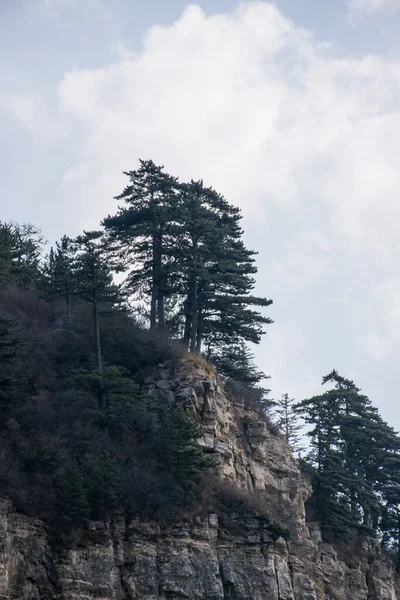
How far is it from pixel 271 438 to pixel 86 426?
12.0m

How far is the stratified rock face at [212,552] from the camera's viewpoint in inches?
1387

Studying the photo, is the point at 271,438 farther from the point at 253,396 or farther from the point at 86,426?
the point at 86,426

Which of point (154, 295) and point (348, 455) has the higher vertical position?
point (154, 295)

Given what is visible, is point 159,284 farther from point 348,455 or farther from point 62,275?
point 348,455

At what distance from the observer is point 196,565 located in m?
38.5

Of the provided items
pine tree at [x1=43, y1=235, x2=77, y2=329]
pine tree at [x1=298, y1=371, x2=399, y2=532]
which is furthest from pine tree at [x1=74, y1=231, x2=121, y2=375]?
pine tree at [x1=298, y1=371, x2=399, y2=532]

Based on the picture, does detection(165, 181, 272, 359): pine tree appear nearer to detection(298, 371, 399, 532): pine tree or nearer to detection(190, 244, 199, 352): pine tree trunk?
detection(190, 244, 199, 352): pine tree trunk

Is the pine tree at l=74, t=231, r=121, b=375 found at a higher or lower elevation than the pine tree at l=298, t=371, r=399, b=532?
higher

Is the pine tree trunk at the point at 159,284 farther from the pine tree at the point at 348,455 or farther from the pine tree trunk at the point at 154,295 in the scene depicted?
the pine tree at the point at 348,455

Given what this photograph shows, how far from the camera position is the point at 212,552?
3925 cm

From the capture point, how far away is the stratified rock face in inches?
1387

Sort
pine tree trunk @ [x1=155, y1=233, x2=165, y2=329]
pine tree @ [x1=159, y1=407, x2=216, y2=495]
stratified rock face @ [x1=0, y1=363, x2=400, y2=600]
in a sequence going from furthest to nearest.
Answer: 1. pine tree trunk @ [x1=155, y1=233, x2=165, y2=329]
2. pine tree @ [x1=159, y1=407, x2=216, y2=495]
3. stratified rock face @ [x1=0, y1=363, x2=400, y2=600]

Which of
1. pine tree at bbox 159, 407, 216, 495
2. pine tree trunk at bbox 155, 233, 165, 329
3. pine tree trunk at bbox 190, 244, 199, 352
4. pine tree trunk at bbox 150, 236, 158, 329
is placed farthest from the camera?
pine tree trunk at bbox 150, 236, 158, 329

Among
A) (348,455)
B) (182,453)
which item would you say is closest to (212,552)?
(182,453)
